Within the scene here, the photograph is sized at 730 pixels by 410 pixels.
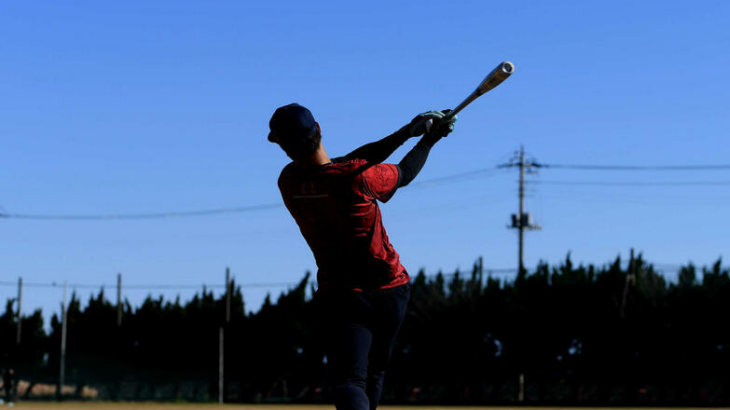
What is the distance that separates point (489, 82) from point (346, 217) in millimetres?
1070

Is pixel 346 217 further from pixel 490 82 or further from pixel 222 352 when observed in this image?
pixel 222 352

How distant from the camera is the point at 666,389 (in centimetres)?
3566

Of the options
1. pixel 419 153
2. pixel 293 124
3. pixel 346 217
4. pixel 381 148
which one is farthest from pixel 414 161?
pixel 293 124

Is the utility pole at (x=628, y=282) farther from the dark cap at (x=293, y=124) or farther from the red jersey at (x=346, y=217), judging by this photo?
the dark cap at (x=293, y=124)

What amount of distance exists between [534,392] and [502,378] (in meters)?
1.34

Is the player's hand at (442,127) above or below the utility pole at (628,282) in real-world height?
below

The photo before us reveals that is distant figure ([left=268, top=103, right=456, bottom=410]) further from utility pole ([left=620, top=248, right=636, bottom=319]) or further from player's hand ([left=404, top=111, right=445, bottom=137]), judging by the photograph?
utility pole ([left=620, top=248, right=636, bottom=319])

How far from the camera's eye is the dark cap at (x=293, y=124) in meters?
5.29

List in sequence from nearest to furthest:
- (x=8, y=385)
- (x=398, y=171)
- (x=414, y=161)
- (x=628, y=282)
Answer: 1. (x=398, y=171)
2. (x=414, y=161)
3. (x=628, y=282)
4. (x=8, y=385)

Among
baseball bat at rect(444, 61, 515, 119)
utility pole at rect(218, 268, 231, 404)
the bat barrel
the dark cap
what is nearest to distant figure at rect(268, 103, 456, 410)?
the dark cap

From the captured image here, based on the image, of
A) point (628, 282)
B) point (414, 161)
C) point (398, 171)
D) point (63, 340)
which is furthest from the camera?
point (63, 340)

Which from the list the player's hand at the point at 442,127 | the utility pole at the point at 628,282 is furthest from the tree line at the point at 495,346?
the player's hand at the point at 442,127

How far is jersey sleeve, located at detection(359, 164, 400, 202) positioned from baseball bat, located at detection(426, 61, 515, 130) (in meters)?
0.39

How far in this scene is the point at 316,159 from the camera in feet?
17.8
